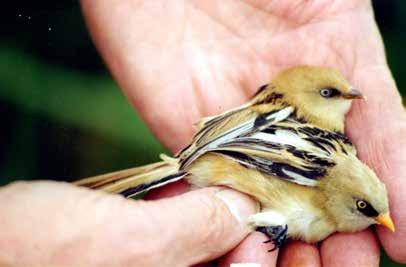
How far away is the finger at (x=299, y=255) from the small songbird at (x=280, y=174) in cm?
2

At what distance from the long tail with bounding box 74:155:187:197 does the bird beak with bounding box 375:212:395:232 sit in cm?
51

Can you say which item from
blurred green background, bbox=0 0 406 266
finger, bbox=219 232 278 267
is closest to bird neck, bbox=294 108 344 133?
finger, bbox=219 232 278 267

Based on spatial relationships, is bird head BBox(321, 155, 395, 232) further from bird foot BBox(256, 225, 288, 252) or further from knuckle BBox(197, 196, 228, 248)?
knuckle BBox(197, 196, 228, 248)

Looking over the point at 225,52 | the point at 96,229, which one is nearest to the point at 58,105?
the point at 225,52

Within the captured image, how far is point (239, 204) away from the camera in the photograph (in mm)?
1979

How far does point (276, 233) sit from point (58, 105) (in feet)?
3.68

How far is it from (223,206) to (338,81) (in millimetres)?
551

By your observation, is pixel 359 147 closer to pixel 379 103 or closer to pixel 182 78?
pixel 379 103

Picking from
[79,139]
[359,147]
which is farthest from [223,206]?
[79,139]

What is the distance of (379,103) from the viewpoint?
2.15 metres

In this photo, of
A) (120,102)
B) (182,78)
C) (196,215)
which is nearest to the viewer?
(196,215)

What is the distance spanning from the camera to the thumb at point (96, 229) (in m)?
1.58

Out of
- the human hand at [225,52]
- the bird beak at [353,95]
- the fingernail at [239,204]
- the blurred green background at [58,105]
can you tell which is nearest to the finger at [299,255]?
the fingernail at [239,204]

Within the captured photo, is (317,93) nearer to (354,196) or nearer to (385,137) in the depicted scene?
(385,137)
